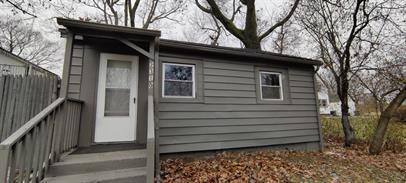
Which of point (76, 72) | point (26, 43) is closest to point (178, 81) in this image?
point (76, 72)

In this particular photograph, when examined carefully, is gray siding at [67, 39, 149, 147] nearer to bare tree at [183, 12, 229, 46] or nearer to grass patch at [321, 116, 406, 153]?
grass patch at [321, 116, 406, 153]

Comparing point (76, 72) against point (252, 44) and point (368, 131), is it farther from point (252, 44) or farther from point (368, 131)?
point (368, 131)

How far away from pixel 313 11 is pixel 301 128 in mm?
6128

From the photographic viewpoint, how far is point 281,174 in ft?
12.9

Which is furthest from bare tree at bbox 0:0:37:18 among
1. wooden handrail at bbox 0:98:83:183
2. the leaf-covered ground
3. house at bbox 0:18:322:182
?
the leaf-covered ground

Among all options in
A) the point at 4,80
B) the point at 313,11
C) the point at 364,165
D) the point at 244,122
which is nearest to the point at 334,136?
the point at 364,165

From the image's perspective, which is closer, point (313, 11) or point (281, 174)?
point (281, 174)

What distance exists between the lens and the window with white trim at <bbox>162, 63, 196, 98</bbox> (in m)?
4.80

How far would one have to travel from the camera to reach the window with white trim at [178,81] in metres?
4.80

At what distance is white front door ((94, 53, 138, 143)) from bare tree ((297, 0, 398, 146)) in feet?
24.9

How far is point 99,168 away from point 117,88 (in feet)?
6.27

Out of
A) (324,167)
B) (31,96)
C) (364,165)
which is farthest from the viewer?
(364,165)

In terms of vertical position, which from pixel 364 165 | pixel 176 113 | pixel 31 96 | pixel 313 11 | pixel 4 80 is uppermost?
pixel 313 11

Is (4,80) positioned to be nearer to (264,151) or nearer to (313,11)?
(264,151)
